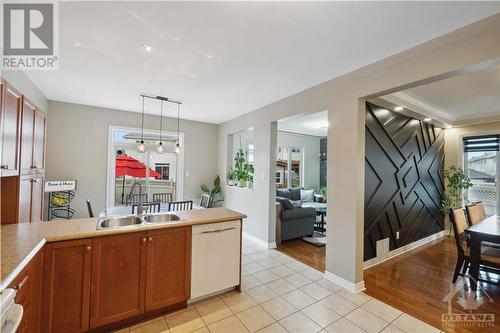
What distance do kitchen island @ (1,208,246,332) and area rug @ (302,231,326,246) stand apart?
2.55 m

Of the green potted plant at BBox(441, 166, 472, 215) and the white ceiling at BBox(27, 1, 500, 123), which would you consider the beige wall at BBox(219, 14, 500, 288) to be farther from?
the green potted plant at BBox(441, 166, 472, 215)

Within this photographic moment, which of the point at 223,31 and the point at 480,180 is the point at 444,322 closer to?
the point at 223,31

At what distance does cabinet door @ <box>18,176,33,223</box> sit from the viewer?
2.13 metres

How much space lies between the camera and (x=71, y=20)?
1849 millimetres

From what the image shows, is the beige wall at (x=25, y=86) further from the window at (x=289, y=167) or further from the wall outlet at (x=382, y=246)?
the window at (x=289, y=167)

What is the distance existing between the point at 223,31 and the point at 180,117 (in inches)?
143

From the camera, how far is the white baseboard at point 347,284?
2.62 meters

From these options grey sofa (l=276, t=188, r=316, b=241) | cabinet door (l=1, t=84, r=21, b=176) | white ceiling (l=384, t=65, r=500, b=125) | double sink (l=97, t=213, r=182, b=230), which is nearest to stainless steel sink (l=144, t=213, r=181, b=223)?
double sink (l=97, t=213, r=182, b=230)

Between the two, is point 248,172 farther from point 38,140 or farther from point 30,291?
point 30,291

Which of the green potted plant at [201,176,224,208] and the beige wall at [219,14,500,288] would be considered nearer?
the beige wall at [219,14,500,288]

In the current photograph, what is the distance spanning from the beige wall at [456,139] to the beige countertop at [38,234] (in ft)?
18.6

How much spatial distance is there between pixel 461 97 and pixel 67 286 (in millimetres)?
5682

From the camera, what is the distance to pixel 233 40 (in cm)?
210

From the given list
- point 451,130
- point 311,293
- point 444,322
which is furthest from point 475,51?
point 451,130
